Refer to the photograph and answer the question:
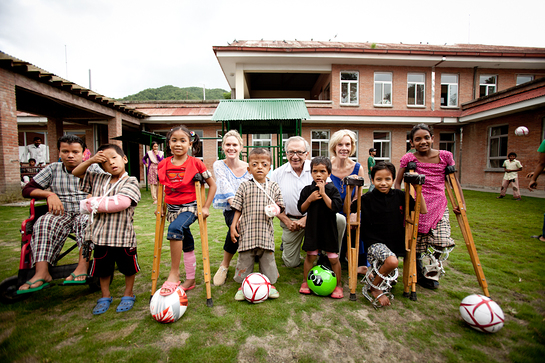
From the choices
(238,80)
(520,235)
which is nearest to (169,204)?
(520,235)

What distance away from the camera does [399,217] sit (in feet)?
9.92

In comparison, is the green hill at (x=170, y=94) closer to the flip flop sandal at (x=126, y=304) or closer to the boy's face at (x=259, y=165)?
the boy's face at (x=259, y=165)

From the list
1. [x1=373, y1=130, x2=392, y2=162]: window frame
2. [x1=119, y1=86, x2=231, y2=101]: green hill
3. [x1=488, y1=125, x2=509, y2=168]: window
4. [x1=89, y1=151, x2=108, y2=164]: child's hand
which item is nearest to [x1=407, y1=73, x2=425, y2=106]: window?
[x1=373, y1=130, x2=392, y2=162]: window frame

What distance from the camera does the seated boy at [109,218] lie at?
2.60 metres

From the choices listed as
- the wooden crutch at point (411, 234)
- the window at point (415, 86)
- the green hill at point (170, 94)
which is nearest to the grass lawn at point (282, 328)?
the wooden crutch at point (411, 234)

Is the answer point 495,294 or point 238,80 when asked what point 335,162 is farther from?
point 238,80

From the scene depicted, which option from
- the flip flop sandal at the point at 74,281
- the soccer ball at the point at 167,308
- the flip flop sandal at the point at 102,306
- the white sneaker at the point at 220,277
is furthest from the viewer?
the white sneaker at the point at 220,277

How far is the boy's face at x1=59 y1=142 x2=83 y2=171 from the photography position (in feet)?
9.96

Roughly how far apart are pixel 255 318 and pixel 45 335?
1.93 metres

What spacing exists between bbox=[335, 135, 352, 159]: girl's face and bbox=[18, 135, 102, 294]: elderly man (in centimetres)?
323

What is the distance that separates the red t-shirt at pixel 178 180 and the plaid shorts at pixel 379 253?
2.25m

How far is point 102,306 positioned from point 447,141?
2089cm

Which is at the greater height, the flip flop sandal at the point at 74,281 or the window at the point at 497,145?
the window at the point at 497,145

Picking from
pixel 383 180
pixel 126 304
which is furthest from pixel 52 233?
A: pixel 383 180
